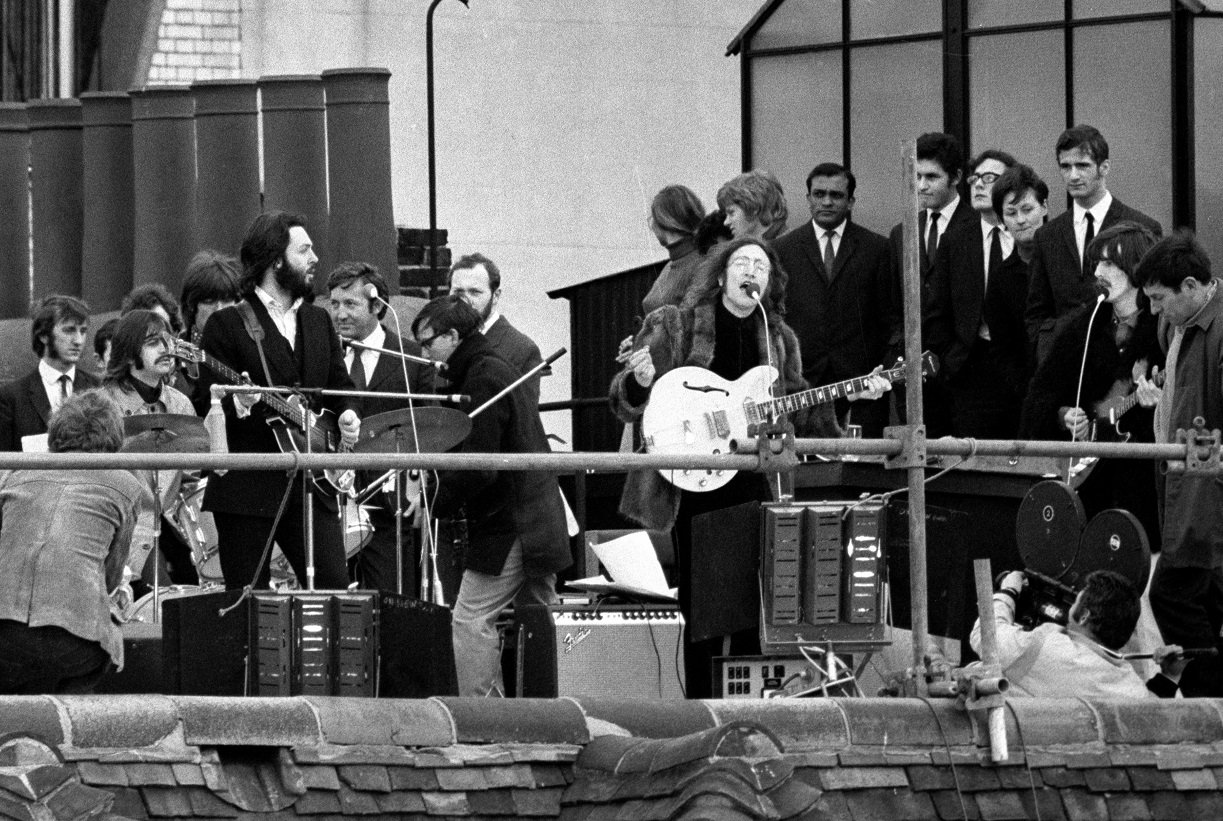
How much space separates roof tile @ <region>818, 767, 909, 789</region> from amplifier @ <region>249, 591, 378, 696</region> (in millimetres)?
1768

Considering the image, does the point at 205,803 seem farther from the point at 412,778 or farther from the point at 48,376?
the point at 48,376

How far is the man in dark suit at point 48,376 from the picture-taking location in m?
12.0

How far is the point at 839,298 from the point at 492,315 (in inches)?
67.6

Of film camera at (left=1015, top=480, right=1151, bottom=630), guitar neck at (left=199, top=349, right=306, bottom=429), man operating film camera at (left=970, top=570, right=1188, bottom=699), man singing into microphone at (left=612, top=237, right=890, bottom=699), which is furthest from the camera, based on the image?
man singing into microphone at (left=612, top=237, right=890, bottom=699)

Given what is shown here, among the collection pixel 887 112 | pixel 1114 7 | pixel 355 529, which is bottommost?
pixel 355 529

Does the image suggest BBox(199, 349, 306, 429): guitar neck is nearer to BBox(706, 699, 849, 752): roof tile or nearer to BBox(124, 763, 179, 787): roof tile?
BBox(706, 699, 849, 752): roof tile

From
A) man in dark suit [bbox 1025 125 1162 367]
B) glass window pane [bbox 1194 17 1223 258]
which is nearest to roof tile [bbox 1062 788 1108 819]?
man in dark suit [bbox 1025 125 1162 367]

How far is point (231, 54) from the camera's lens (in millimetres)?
17906

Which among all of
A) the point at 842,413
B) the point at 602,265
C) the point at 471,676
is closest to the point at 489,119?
the point at 602,265

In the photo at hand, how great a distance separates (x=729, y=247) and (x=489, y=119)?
947cm

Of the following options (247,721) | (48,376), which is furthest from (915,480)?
(48,376)

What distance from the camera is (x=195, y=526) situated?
12.0m

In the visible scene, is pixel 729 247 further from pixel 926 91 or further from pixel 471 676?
pixel 926 91

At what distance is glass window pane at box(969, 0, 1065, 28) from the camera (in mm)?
14719
